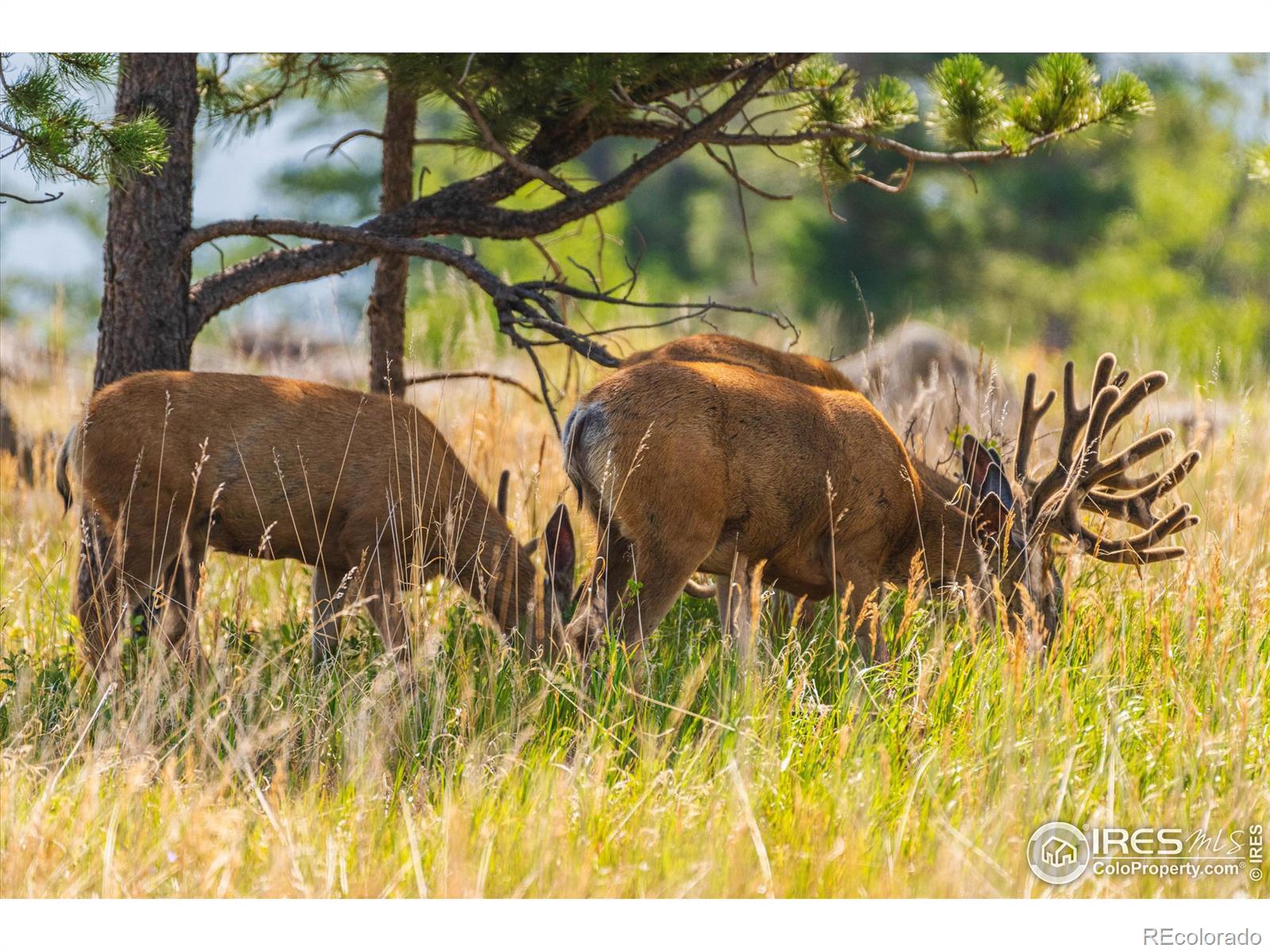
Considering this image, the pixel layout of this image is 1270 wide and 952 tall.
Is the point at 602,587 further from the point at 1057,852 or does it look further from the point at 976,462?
the point at 1057,852

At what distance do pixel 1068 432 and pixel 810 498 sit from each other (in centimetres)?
114

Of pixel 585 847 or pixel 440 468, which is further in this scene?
pixel 440 468

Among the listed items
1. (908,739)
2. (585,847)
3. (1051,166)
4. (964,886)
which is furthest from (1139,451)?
(1051,166)

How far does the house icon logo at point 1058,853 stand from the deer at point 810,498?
3.08ft

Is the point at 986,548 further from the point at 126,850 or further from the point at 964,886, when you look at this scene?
the point at 126,850

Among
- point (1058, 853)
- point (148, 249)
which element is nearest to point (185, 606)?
point (148, 249)

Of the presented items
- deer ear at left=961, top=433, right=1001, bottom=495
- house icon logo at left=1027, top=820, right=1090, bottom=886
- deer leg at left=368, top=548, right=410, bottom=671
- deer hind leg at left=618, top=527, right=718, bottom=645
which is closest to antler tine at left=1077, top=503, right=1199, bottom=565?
deer ear at left=961, top=433, right=1001, bottom=495

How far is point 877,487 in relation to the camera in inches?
223

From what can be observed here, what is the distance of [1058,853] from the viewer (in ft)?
12.9

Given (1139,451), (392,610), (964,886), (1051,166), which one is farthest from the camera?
(1051,166)

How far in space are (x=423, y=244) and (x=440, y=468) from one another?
41.1 inches

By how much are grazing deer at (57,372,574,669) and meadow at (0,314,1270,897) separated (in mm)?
256

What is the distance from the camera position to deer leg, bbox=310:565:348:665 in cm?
582

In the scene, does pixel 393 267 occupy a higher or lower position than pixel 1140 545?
higher
